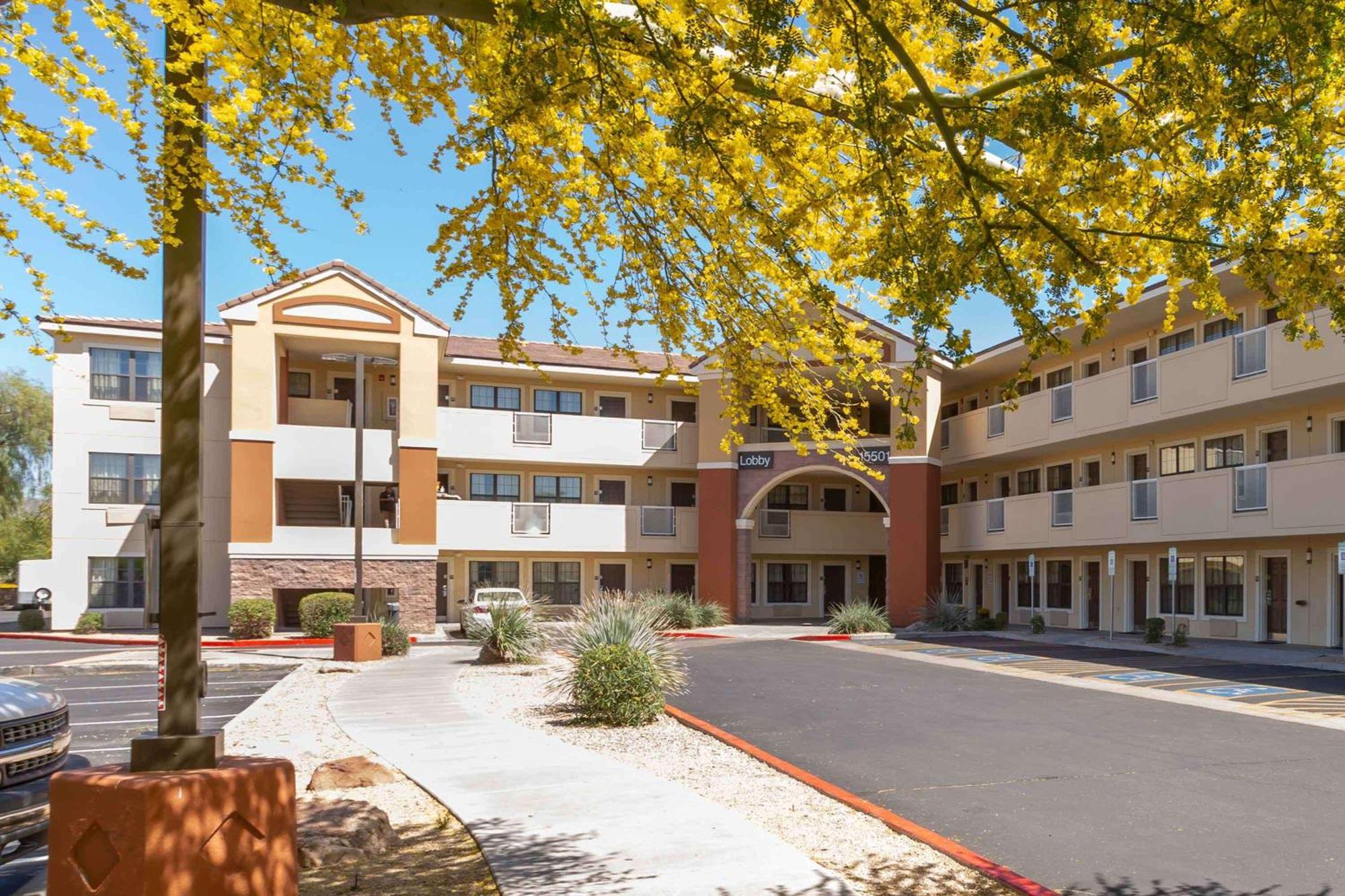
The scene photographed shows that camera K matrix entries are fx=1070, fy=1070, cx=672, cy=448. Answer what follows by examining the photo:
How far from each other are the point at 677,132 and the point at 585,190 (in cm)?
201

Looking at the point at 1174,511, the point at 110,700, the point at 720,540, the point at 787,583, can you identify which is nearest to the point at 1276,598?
the point at 1174,511

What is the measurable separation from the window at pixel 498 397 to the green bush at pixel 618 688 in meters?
25.3

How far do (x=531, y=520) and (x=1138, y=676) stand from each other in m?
21.1

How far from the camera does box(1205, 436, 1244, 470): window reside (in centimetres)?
2742

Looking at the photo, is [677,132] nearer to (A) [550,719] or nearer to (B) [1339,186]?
(B) [1339,186]

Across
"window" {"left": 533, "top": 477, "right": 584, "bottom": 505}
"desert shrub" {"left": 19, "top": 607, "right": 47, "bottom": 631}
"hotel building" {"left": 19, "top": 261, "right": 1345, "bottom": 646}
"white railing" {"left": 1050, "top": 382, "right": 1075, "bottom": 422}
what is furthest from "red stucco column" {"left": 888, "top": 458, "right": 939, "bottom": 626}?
"desert shrub" {"left": 19, "top": 607, "right": 47, "bottom": 631}

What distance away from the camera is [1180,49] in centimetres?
680

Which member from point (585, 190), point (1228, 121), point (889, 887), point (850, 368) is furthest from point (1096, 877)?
A: point (585, 190)

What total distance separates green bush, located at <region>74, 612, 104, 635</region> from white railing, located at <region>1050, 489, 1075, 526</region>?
94.0 feet

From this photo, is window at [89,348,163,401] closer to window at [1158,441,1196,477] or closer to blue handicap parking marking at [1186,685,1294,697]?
blue handicap parking marking at [1186,685,1294,697]

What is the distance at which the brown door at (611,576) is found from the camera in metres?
38.7

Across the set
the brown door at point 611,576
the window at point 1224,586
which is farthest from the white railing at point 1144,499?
the brown door at point 611,576

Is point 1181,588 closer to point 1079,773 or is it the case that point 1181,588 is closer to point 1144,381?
point 1144,381

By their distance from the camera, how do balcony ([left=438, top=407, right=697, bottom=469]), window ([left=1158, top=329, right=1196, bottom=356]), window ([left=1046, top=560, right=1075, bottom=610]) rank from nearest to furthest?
window ([left=1158, top=329, right=1196, bottom=356]), window ([left=1046, top=560, right=1075, bottom=610]), balcony ([left=438, top=407, right=697, bottom=469])
